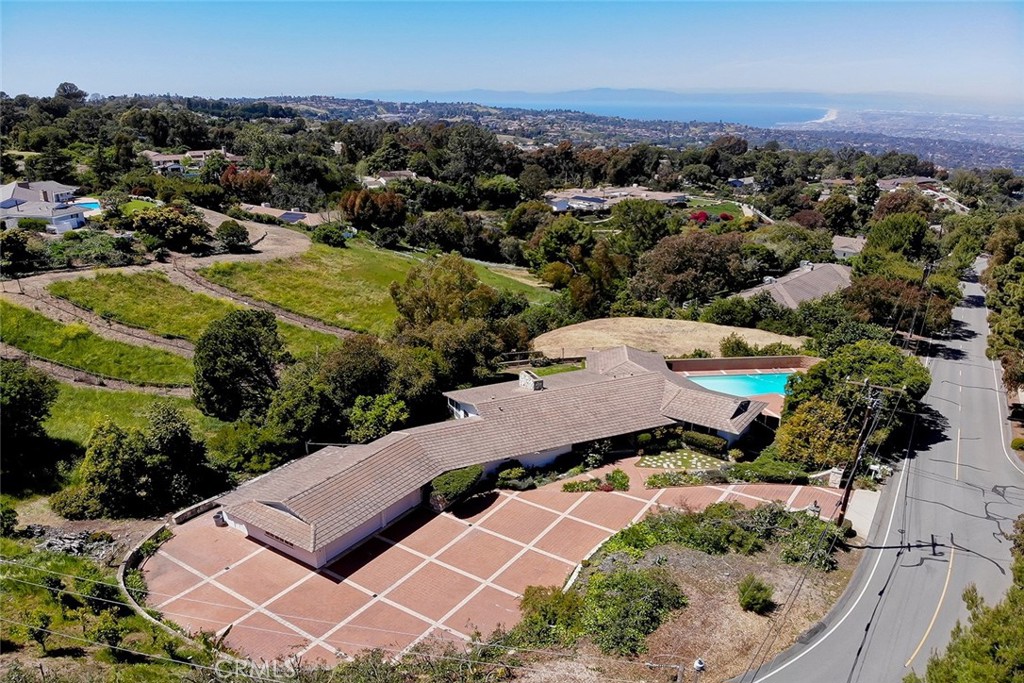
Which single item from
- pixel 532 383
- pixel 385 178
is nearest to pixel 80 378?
pixel 532 383

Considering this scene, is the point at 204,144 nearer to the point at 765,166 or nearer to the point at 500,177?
the point at 500,177

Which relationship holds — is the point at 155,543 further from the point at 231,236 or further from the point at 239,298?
the point at 231,236

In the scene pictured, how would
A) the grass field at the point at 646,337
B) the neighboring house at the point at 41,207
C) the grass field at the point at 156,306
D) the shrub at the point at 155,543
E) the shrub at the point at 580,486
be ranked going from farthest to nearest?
1. the neighboring house at the point at 41,207
2. the grass field at the point at 646,337
3. the grass field at the point at 156,306
4. the shrub at the point at 580,486
5. the shrub at the point at 155,543

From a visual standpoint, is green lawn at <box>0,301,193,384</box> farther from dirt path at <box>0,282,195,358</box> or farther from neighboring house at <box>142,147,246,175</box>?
neighboring house at <box>142,147,246,175</box>

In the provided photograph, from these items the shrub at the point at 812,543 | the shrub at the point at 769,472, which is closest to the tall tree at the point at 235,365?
the shrub at the point at 769,472

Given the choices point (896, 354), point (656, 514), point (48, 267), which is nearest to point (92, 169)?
point (48, 267)

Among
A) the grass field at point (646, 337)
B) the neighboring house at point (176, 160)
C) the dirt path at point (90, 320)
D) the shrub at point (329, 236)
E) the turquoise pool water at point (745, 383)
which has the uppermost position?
the neighboring house at point (176, 160)

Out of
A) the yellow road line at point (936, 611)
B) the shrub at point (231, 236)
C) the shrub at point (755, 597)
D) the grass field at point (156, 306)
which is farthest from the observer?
the shrub at point (231, 236)

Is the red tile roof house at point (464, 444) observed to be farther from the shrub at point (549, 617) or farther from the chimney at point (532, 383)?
the shrub at point (549, 617)
